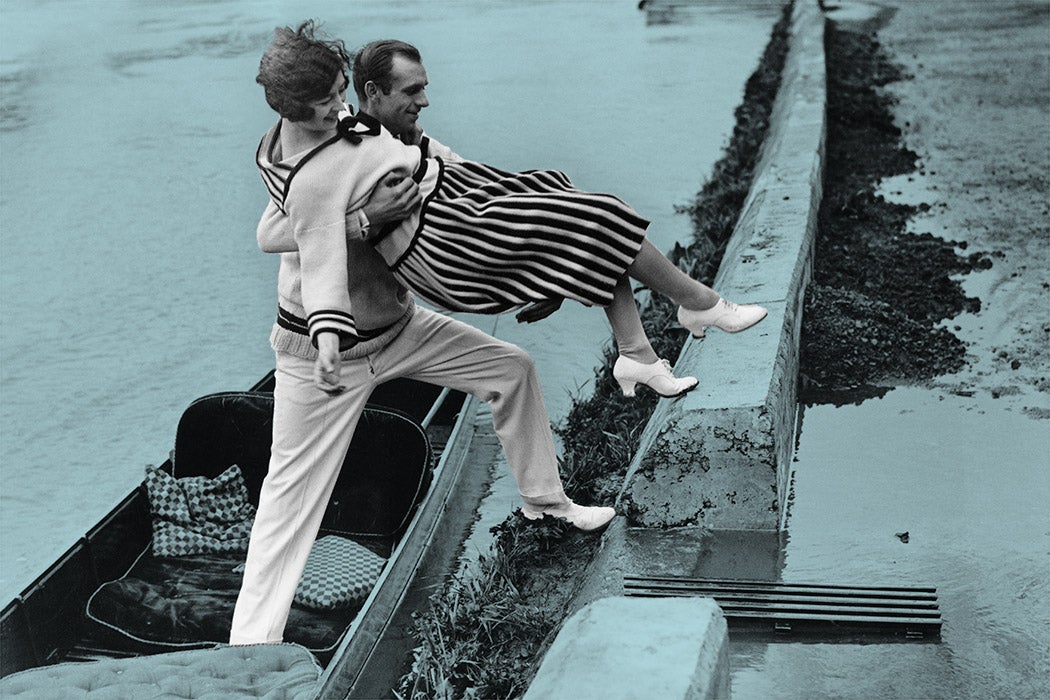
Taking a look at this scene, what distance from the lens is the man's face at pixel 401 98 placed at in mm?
4125

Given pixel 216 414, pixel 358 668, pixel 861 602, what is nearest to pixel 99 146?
pixel 216 414

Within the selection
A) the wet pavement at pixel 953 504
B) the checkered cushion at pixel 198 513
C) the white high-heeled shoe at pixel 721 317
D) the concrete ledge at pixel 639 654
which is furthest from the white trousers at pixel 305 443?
the checkered cushion at pixel 198 513

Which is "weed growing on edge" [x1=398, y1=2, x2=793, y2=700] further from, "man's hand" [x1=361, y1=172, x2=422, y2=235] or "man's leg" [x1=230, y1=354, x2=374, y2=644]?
"man's hand" [x1=361, y1=172, x2=422, y2=235]

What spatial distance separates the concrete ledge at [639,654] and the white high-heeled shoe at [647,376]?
5.13 ft

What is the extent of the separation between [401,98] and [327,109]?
40 centimetres

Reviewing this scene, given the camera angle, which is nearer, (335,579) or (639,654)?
(639,654)

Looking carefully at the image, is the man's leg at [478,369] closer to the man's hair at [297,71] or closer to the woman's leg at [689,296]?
the woman's leg at [689,296]

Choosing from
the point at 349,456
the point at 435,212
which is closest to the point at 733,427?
the point at 435,212

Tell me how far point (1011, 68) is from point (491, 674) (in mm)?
11703

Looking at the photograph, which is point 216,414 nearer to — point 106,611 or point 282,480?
point 106,611

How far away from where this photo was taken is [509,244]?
3992mm

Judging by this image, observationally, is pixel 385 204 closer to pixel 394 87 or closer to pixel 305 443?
pixel 394 87

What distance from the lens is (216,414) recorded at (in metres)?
6.08

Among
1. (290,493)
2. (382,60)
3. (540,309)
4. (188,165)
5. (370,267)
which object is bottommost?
(188,165)
